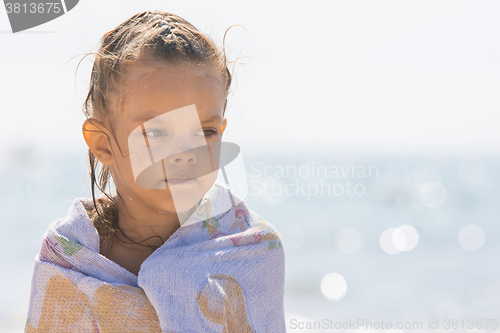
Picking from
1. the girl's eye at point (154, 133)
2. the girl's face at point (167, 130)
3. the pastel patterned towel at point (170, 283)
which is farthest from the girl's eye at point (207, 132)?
the pastel patterned towel at point (170, 283)

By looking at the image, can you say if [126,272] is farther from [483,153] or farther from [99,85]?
[483,153]

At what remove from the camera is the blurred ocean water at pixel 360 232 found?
5.05 meters

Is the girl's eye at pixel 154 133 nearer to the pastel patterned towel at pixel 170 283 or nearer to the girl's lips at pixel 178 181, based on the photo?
the girl's lips at pixel 178 181

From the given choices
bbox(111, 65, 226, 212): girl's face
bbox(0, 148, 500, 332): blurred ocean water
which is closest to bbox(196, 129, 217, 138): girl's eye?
bbox(111, 65, 226, 212): girl's face

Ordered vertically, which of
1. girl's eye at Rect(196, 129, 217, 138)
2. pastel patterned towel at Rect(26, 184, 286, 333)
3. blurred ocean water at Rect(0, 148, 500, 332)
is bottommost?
blurred ocean water at Rect(0, 148, 500, 332)

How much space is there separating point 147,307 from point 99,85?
0.70 m

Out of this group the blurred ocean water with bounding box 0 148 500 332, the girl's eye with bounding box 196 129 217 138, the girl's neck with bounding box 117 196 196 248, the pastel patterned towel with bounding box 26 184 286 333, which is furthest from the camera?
the blurred ocean water with bounding box 0 148 500 332

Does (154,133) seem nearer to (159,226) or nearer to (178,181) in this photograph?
(178,181)

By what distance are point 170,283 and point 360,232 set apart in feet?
22.7

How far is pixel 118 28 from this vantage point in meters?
1.55

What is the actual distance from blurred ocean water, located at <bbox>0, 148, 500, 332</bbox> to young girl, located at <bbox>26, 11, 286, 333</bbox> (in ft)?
1.40

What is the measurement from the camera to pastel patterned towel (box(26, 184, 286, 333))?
4.14 ft

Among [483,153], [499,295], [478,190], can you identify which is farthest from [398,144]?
[499,295]

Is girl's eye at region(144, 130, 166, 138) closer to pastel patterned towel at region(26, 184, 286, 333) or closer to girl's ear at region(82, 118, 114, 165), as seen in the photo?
girl's ear at region(82, 118, 114, 165)
